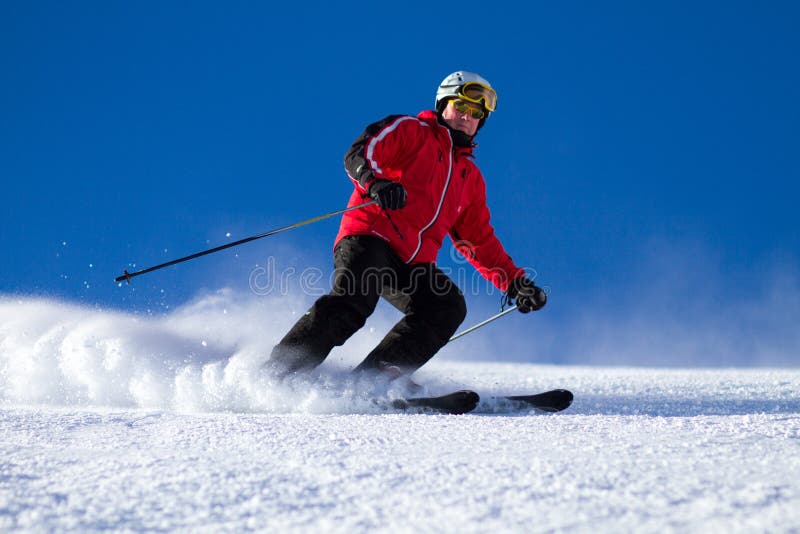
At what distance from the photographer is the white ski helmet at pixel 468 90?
4379 mm

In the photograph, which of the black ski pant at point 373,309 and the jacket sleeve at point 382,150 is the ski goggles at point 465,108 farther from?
the black ski pant at point 373,309

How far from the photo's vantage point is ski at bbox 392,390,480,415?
135 inches

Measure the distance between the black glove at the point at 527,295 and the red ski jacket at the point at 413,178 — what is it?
0.69m

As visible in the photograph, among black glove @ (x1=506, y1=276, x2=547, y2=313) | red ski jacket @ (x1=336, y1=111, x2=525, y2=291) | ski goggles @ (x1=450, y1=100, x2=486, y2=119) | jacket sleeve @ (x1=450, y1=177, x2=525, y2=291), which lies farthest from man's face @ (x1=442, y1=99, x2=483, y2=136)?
black glove @ (x1=506, y1=276, x2=547, y2=313)

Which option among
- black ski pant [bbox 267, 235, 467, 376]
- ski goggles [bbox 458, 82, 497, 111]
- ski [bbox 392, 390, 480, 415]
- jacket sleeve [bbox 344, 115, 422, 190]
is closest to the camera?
ski [bbox 392, 390, 480, 415]

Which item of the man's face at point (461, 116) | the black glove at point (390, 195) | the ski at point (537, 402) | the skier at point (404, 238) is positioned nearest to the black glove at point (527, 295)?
the skier at point (404, 238)

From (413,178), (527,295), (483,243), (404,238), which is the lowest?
(527,295)

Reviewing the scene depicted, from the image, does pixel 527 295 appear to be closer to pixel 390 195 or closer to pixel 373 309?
pixel 373 309

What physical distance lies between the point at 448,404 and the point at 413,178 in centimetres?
151

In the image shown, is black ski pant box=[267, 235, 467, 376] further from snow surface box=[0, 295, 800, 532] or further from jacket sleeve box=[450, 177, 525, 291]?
jacket sleeve box=[450, 177, 525, 291]

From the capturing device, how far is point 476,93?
4.39m

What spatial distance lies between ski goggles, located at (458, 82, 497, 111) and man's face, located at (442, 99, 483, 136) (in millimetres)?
34

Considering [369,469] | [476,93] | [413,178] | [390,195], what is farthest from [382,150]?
[369,469]

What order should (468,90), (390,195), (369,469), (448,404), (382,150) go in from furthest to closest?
1. (468,90)
2. (382,150)
3. (390,195)
4. (448,404)
5. (369,469)
